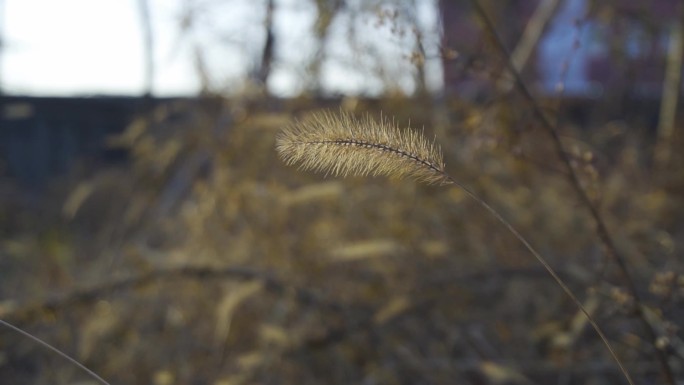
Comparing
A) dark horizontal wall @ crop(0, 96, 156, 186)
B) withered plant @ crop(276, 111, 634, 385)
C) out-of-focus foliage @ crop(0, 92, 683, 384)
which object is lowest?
dark horizontal wall @ crop(0, 96, 156, 186)

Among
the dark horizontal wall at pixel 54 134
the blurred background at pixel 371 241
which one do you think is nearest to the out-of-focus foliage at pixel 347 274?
the blurred background at pixel 371 241

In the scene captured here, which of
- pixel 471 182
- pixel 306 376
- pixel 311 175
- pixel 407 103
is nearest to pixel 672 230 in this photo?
pixel 471 182

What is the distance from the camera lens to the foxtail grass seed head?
1864 millimetres

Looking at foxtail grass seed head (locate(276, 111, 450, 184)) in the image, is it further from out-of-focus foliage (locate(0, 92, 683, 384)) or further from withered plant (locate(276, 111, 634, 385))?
out-of-focus foliage (locate(0, 92, 683, 384))

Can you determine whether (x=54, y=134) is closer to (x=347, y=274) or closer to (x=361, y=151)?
(x=347, y=274)

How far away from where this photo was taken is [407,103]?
5.38 m

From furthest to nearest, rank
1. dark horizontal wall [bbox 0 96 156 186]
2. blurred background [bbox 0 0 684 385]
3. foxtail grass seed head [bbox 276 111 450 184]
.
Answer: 1. dark horizontal wall [bbox 0 96 156 186]
2. blurred background [bbox 0 0 684 385]
3. foxtail grass seed head [bbox 276 111 450 184]

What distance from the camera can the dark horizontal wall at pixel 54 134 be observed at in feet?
32.4

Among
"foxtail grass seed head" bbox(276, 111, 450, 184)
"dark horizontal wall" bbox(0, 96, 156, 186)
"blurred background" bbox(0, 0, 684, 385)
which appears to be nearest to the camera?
"foxtail grass seed head" bbox(276, 111, 450, 184)

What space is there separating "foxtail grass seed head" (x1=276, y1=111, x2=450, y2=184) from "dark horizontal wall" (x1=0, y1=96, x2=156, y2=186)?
8.05 meters

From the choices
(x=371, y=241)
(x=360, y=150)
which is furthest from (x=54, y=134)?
(x=360, y=150)

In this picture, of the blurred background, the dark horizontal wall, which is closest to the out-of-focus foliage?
the blurred background

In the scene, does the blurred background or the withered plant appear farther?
the blurred background

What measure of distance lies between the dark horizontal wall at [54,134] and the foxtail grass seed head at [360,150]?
8.05 metres
